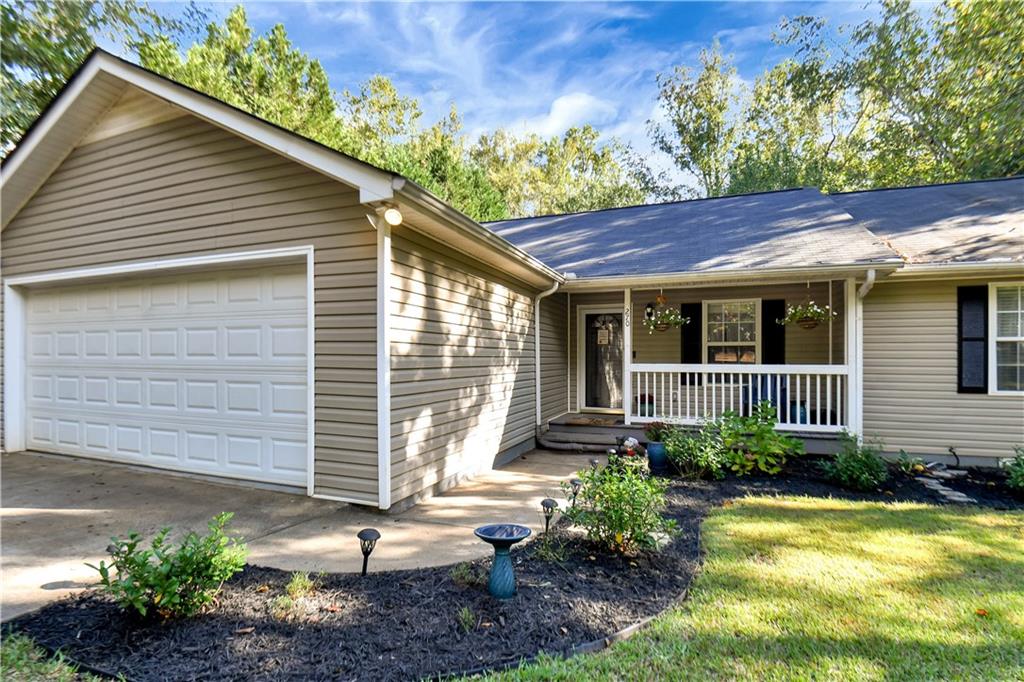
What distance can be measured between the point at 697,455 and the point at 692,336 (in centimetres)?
335

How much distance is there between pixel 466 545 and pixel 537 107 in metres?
23.3

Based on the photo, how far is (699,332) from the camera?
28.9 feet

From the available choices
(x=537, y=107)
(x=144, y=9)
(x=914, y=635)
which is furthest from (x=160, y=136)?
(x=537, y=107)

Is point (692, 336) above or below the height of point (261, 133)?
below

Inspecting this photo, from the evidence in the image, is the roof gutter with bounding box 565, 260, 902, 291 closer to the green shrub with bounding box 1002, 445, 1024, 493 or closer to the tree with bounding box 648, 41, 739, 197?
the green shrub with bounding box 1002, 445, 1024, 493

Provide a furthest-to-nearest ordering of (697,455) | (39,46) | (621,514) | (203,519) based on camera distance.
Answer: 1. (39,46)
2. (697,455)
3. (203,519)
4. (621,514)

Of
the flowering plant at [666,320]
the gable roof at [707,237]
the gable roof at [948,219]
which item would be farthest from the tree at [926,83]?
the flowering plant at [666,320]

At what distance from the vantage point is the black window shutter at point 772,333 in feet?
27.4

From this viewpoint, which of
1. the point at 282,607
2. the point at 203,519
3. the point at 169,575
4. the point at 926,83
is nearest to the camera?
the point at 169,575

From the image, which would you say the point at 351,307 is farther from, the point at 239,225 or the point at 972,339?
the point at 972,339

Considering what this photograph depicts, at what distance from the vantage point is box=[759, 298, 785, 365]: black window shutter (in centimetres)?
835

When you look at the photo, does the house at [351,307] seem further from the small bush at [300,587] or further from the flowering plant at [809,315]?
the small bush at [300,587]

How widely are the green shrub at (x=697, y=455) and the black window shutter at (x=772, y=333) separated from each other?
2.82 m

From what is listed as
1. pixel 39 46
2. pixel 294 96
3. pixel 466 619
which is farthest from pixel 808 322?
pixel 294 96
